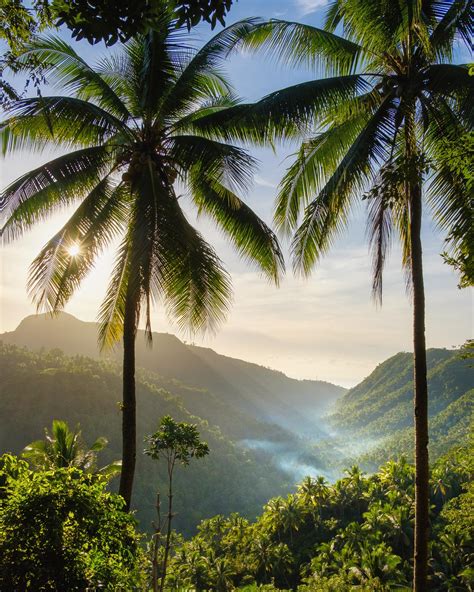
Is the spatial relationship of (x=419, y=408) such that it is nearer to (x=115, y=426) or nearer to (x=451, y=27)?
(x=451, y=27)

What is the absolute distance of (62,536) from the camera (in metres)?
4.95

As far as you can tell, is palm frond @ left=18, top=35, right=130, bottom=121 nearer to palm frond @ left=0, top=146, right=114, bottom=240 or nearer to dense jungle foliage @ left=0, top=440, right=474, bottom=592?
palm frond @ left=0, top=146, right=114, bottom=240

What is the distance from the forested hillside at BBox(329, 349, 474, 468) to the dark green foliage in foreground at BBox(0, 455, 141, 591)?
10054 cm

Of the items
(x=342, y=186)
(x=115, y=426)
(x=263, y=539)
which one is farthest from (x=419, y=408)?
(x=115, y=426)

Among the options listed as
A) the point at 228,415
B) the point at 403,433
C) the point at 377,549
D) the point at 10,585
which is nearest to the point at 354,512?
the point at 377,549

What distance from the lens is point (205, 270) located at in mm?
8672

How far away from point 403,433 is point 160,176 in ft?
464

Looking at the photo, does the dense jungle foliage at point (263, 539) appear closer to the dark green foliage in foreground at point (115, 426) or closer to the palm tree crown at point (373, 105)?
the palm tree crown at point (373, 105)

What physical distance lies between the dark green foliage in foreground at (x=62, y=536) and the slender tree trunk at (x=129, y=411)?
2927mm

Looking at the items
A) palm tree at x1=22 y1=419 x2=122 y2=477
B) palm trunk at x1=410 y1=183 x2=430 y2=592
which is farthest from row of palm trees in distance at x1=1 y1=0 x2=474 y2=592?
palm tree at x1=22 y1=419 x2=122 y2=477

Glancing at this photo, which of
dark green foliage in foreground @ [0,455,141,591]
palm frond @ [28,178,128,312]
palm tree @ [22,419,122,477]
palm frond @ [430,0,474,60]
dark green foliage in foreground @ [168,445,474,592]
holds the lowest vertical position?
dark green foliage in foreground @ [168,445,474,592]

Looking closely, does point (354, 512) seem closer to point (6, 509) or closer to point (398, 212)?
point (398, 212)

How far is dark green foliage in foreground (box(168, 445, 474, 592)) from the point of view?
2964 cm

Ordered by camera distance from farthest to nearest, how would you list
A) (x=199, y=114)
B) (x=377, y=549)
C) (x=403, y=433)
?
(x=403, y=433)
(x=377, y=549)
(x=199, y=114)
